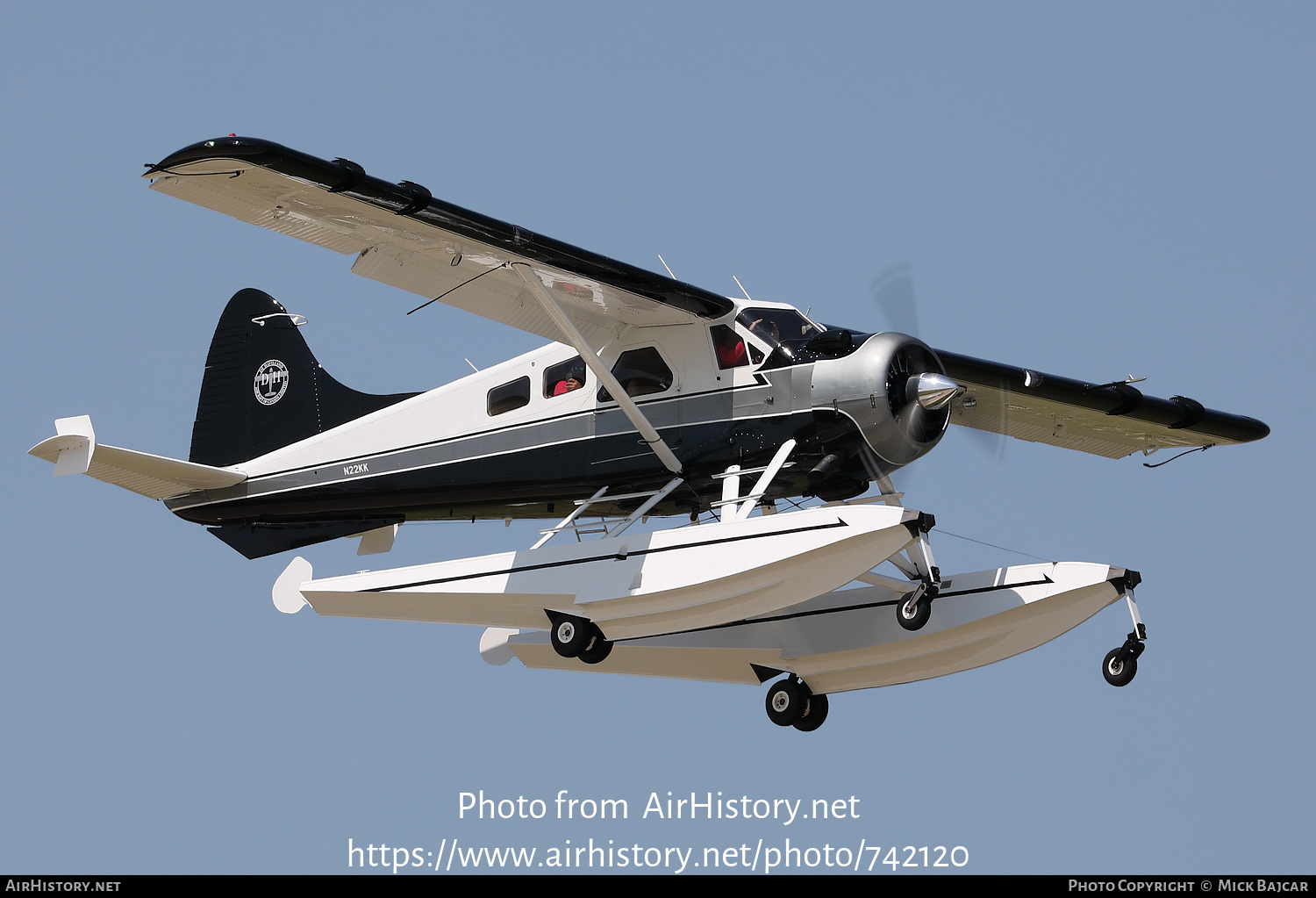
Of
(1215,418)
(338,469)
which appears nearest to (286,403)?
(338,469)

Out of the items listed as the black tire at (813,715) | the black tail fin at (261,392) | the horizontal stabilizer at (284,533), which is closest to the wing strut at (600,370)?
the black tire at (813,715)

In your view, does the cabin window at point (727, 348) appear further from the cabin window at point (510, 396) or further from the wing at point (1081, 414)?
the wing at point (1081, 414)

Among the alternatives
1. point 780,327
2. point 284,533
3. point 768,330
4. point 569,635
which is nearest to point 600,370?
point 768,330

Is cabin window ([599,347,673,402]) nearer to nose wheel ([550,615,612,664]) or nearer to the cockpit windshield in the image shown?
the cockpit windshield

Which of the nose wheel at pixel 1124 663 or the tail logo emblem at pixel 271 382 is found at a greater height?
the tail logo emblem at pixel 271 382

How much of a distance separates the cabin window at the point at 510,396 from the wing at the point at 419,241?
0.84 meters

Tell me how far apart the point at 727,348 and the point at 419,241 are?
2983mm

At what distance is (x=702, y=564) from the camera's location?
1439cm

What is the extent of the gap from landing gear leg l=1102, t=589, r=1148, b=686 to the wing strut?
→ 173 inches

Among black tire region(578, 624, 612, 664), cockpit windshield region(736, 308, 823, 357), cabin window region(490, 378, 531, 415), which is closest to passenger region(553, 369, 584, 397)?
cabin window region(490, 378, 531, 415)

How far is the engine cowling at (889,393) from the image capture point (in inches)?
577

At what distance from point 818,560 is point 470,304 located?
419 centimetres

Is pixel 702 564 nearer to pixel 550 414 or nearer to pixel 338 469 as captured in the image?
pixel 550 414

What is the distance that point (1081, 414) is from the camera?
18.4 m
